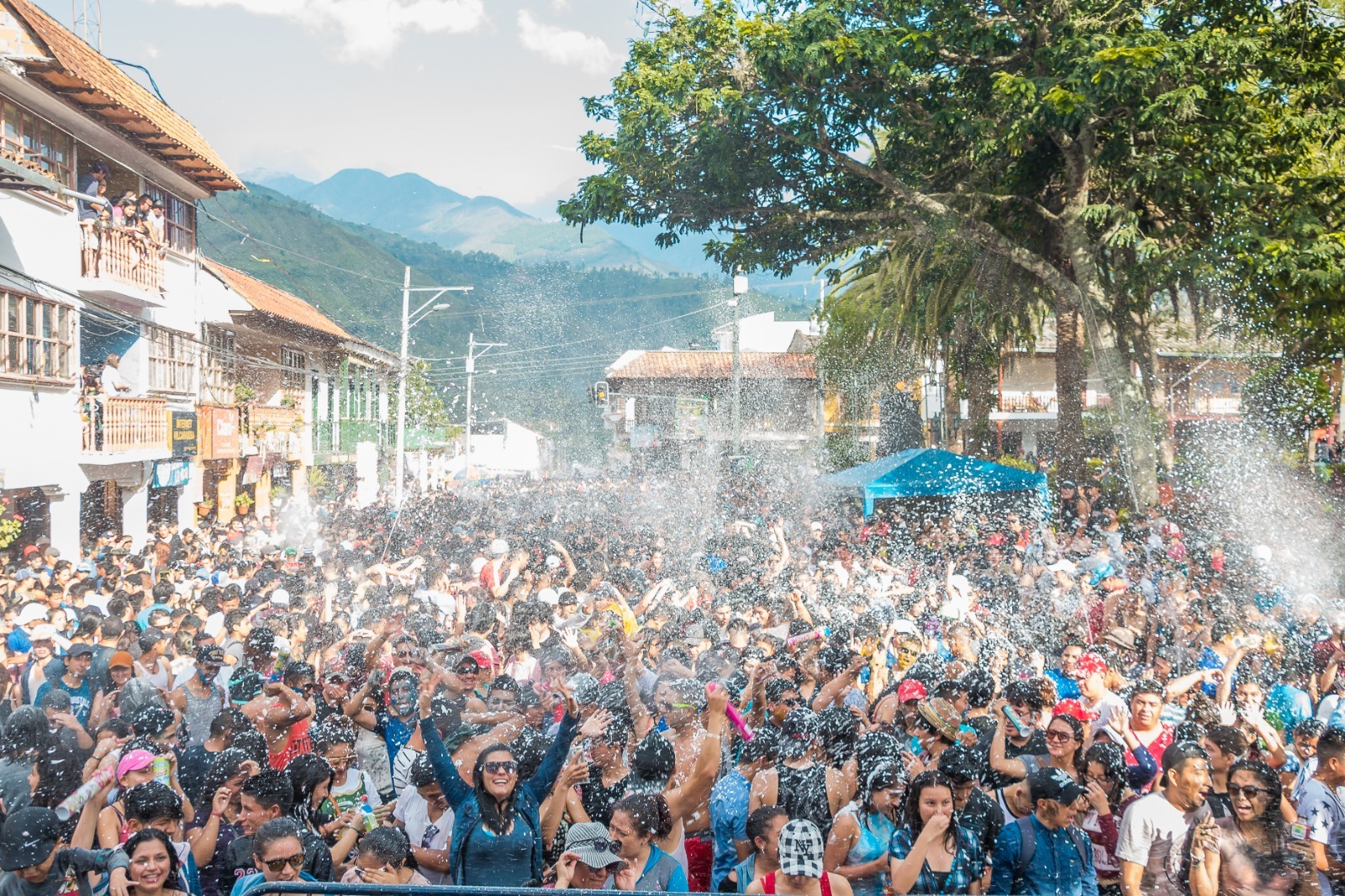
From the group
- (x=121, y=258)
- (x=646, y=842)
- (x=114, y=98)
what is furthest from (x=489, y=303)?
(x=646, y=842)

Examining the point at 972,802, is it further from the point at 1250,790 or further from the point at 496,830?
the point at 496,830

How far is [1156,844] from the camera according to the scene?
3928 mm

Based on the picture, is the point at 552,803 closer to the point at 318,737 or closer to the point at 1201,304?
the point at 318,737

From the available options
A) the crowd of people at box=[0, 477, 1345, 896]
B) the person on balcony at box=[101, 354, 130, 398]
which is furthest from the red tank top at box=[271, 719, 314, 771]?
the person on balcony at box=[101, 354, 130, 398]

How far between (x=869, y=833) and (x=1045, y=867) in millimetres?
638

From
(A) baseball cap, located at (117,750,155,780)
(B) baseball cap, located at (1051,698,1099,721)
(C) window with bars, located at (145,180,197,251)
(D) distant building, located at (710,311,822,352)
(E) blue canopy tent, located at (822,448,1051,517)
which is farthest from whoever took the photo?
(D) distant building, located at (710,311,822,352)

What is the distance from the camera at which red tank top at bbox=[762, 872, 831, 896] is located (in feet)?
12.0

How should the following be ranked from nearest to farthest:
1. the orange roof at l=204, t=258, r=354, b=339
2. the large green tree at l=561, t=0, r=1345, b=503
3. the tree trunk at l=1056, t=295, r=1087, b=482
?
the large green tree at l=561, t=0, r=1345, b=503, the tree trunk at l=1056, t=295, r=1087, b=482, the orange roof at l=204, t=258, r=354, b=339

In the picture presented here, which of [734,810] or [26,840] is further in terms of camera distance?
[734,810]

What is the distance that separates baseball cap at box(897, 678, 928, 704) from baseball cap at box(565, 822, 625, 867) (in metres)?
2.09

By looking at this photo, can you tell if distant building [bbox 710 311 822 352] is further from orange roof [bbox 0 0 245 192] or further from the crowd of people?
the crowd of people

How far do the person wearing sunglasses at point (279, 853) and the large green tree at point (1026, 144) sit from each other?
1222 centimetres

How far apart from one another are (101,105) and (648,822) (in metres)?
15.6

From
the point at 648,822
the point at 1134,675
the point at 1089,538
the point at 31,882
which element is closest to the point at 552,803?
the point at 648,822
